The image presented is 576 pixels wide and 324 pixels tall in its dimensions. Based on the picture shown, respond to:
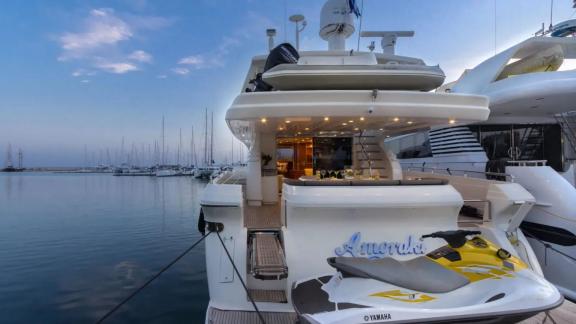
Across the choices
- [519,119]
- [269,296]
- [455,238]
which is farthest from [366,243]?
[519,119]

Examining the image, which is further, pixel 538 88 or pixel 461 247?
pixel 538 88

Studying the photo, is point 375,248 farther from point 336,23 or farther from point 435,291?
point 336,23

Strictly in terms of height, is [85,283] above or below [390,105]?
below

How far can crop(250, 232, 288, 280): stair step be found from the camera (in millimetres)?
3666

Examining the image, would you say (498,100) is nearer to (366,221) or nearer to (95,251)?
(366,221)

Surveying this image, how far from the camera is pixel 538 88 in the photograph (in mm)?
12047

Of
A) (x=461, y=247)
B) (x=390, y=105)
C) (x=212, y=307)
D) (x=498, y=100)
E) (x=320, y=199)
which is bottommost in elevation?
(x=212, y=307)

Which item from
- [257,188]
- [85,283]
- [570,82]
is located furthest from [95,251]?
[570,82]

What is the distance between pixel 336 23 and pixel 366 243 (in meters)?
6.56

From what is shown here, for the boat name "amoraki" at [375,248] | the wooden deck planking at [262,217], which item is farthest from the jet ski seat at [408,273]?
the wooden deck planking at [262,217]

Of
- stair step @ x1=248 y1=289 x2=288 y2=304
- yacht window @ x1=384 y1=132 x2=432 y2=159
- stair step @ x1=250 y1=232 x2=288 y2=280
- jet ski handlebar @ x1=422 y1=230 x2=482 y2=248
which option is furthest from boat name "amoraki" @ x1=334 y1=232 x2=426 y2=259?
yacht window @ x1=384 y1=132 x2=432 y2=159

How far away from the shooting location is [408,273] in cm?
276

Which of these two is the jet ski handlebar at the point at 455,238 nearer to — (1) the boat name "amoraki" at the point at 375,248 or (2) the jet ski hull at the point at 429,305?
(2) the jet ski hull at the point at 429,305

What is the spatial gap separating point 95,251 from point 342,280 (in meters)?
10.7
